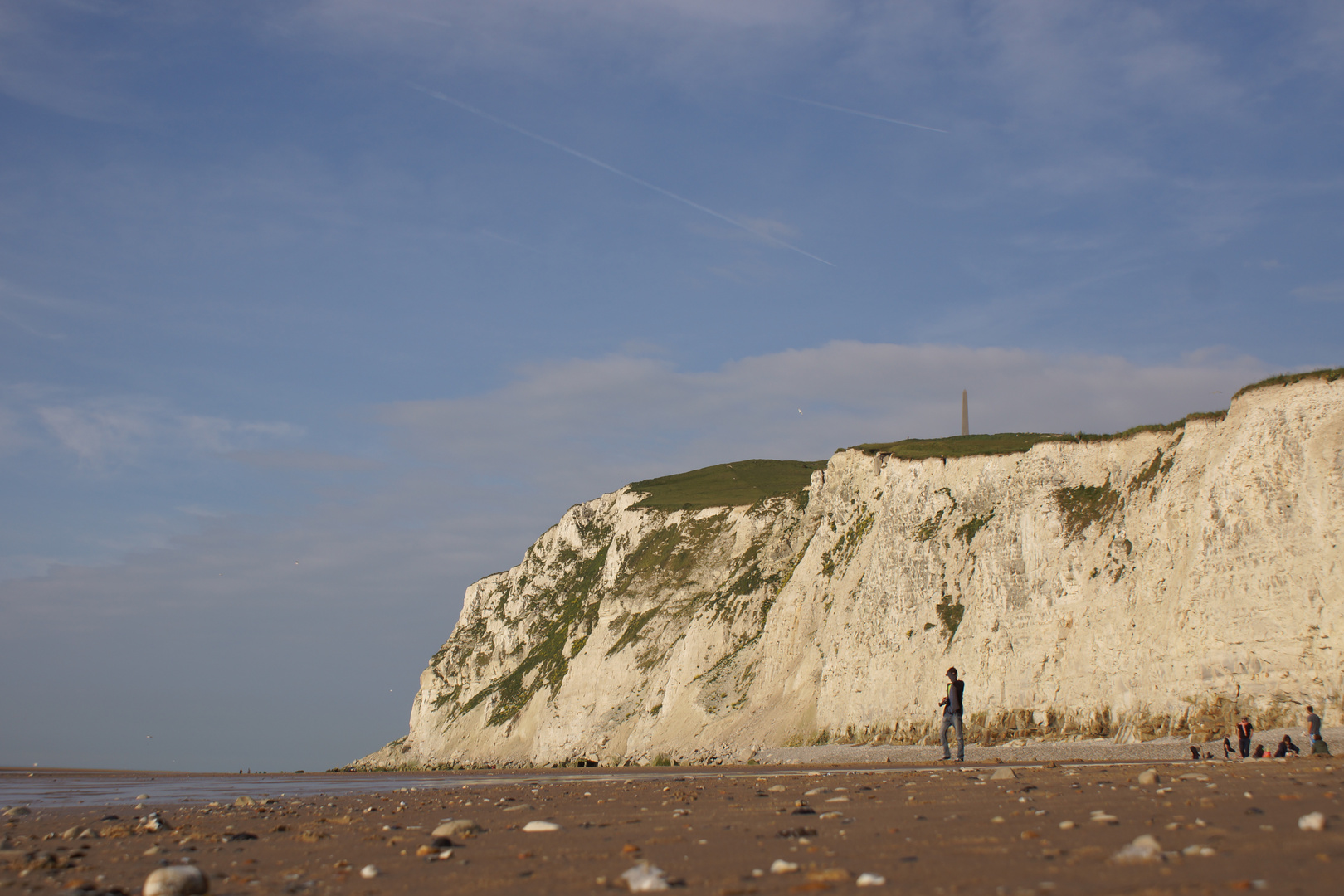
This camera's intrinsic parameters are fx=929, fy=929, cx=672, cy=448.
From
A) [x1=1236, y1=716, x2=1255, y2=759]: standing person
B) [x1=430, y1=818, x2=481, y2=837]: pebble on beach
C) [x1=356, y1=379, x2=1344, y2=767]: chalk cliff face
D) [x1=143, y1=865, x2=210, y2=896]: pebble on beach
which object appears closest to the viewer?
[x1=143, y1=865, x2=210, y2=896]: pebble on beach

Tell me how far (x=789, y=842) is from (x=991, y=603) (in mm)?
33056

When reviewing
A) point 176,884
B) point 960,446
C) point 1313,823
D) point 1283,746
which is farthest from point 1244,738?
point 960,446

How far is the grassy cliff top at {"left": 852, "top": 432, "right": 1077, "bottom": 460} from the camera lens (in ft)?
140

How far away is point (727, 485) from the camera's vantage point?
261 feet

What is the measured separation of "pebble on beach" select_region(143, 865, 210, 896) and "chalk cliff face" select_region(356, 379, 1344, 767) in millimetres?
28470

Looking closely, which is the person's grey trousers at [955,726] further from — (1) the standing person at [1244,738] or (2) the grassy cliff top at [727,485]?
(2) the grassy cliff top at [727,485]

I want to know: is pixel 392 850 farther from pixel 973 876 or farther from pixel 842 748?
pixel 842 748

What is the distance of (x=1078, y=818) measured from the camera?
297 inches

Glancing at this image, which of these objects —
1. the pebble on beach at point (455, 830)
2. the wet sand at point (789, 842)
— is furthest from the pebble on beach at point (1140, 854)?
the pebble on beach at point (455, 830)

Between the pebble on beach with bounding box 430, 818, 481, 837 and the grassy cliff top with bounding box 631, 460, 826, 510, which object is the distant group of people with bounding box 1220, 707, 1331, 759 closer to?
the pebble on beach with bounding box 430, 818, 481, 837

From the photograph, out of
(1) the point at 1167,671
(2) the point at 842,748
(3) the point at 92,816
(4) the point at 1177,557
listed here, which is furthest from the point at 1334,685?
(3) the point at 92,816

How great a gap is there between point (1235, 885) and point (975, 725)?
3306 centimetres

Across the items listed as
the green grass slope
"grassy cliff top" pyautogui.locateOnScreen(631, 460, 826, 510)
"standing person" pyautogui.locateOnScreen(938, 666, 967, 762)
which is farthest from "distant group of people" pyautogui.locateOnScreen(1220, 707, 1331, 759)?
"grassy cliff top" pyautogui.locateOnScreen(631, 460, 826, 510)

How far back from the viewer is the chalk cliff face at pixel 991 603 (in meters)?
28.3
